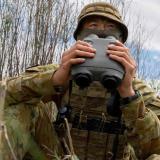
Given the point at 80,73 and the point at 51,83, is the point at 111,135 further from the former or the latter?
the point at 80,73

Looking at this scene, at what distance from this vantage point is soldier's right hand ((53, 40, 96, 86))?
164 cm

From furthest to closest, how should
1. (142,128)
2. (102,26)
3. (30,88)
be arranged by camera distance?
(102,26)
(30,88)
(142,128)

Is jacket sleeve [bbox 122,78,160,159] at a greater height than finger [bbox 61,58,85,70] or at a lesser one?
lesser

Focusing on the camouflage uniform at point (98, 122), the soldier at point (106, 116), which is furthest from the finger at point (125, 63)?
the camouflage uniform at point (98, 122)

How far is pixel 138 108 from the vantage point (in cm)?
183

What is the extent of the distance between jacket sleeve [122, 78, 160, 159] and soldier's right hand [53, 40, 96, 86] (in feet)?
0.80

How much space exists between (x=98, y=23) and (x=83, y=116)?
0.40 metres

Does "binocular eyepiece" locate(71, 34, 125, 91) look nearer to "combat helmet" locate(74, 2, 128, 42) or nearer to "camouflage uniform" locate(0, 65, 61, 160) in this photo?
"camouflage uniform" locate(0, 65, 61, 160)

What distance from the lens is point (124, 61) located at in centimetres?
168

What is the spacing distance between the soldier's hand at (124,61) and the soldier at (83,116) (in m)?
0.07

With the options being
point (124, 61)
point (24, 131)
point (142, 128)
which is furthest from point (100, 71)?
point (24, 131)

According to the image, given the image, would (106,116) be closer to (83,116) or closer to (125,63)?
(83,116)

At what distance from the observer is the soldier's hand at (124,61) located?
1.65 meters

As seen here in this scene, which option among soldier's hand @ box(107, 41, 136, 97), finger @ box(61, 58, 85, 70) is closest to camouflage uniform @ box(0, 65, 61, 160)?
finger @ box(61, 58, 85, 70)
